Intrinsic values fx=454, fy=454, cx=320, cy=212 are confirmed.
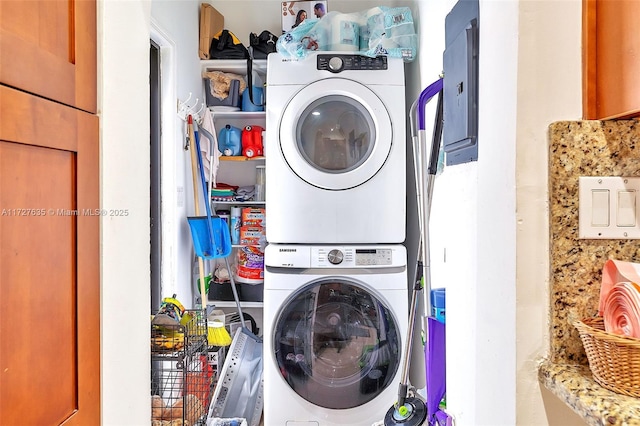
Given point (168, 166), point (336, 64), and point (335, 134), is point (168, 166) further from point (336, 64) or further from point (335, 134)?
point (336, 64)

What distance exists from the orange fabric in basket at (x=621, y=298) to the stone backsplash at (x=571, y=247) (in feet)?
0.09

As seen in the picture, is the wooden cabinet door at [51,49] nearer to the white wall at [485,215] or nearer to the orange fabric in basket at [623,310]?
the white wall at [485,215]

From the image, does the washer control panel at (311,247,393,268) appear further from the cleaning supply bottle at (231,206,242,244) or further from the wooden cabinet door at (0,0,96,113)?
the wooden cabinet door at (0,0,96,113)

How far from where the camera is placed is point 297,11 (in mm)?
2795

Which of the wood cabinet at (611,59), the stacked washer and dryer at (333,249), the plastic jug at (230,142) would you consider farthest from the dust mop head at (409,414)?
the plastic jug at (230,142)

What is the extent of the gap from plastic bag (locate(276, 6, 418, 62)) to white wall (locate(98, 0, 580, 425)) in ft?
3.97

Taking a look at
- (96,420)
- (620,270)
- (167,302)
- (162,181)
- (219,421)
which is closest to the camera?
(620,270)

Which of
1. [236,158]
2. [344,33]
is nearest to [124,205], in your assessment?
[344,33]

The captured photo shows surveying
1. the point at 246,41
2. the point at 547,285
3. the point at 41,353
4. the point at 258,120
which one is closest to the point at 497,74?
the point at 547,285

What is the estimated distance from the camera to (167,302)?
1.85m

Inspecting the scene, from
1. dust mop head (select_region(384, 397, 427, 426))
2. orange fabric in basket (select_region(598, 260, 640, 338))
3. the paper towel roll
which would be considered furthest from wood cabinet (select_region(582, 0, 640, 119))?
the paper towel roll

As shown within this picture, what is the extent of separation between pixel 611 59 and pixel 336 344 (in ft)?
5.86

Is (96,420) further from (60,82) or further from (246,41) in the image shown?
(246,41)

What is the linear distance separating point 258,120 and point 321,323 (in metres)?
1.49
